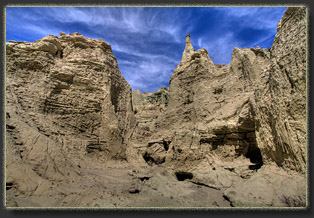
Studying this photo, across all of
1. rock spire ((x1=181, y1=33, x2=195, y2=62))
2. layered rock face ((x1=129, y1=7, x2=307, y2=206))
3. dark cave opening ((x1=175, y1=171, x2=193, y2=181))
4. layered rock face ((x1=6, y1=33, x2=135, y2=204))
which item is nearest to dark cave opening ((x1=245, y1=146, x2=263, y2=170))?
layered rock face ((x1=129, y1=7, x2=307, y2=206))

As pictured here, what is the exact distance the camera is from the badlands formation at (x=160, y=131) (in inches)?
225

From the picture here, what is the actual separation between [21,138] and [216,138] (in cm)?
989

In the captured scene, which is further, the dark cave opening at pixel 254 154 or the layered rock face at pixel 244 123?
the dark cave opening at pixel 254 154

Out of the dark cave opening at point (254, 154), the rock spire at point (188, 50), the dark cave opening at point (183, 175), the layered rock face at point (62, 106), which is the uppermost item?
the rock spire at point (188, 50)

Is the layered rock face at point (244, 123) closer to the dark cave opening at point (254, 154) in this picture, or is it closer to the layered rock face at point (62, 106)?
the dark cave opening at point (254, 154)

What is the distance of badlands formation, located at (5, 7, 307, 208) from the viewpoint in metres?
5.71

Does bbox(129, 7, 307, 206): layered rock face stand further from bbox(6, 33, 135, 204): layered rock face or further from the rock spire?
bbox(6, 33, 135, 204): layered rock face

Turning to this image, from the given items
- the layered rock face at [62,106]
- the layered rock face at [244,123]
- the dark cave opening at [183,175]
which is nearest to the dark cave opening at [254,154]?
the layered rock face at [244,123]

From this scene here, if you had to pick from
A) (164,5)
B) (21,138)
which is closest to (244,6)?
(164,5)

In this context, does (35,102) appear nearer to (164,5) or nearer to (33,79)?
(33,79)

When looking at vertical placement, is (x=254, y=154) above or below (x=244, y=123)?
below

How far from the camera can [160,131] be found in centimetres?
Answer: 1578

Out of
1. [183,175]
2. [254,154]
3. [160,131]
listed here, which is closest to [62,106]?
[160,131]

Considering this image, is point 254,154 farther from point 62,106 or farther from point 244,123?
point 62,106
